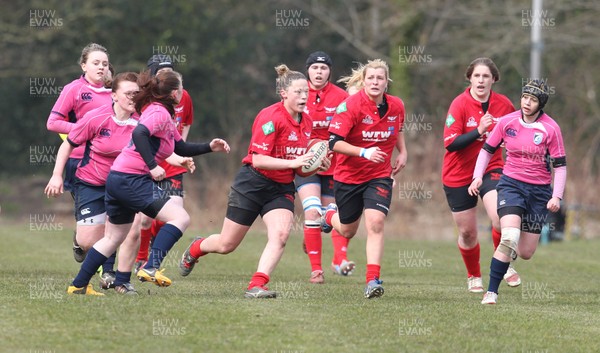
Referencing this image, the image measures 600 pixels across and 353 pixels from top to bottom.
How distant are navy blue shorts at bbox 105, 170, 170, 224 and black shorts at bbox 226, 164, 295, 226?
0.76m

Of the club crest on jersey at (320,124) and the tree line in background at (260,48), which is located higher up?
the tree line in background at (260,48)

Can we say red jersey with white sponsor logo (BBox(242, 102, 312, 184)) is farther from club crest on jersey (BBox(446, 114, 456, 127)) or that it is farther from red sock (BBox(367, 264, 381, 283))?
club crest on jersey (BBox(446, 114, 456, 127))

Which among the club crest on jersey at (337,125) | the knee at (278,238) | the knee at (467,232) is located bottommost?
the knee at (467,232)

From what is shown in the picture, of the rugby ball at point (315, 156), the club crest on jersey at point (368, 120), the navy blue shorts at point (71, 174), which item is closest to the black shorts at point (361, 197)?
the club crest on jersey at point (368, 120)

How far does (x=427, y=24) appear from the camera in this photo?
119 feet

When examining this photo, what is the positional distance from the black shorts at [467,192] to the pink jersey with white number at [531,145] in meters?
1.02

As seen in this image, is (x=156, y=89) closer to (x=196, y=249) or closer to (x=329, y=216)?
(x=196, y=249)

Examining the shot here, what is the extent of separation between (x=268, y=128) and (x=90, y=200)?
1.70m

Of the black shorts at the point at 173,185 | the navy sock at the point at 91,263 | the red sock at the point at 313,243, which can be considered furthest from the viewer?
the red sock at the point at 313,243

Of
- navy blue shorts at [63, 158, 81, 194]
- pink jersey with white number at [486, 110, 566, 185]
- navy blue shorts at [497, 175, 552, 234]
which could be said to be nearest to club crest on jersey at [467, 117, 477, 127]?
pink jersey with white number at [486, 110, 566, 185]

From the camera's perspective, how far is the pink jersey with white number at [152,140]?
365 inches

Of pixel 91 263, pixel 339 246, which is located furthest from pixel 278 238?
pixel 339 246

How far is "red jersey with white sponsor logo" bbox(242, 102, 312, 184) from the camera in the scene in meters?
9.66

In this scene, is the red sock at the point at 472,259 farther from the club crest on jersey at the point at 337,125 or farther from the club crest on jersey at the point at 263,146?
the club crest on jersey at the point at 263,146
